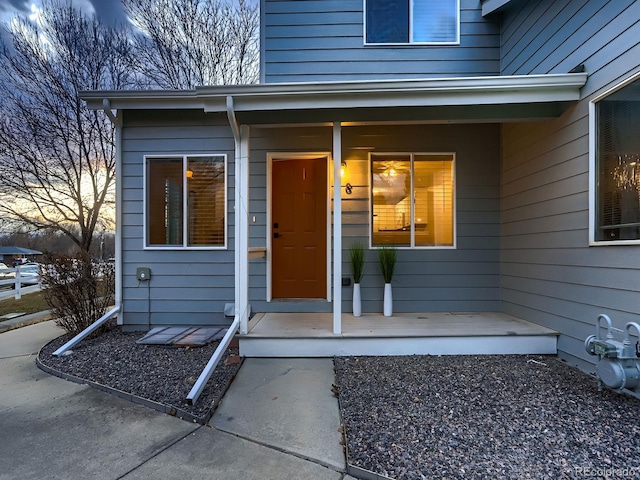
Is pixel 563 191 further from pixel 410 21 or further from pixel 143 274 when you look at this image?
pixel 143 274

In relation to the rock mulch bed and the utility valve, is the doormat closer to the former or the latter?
the rock mulch bed

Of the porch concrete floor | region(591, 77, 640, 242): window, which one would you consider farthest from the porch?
region(591, 77, 640, 242): window

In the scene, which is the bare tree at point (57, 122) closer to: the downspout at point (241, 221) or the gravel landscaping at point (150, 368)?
the gravel landscaping at point (150, 368)

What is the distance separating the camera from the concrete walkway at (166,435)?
1769 millimetres

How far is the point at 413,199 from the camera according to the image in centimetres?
452

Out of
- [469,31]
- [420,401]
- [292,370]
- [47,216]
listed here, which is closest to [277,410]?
[292,370]

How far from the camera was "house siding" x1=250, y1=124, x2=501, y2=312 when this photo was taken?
443 centimetres

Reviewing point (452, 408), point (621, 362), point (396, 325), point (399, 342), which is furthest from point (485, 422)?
point (396, 325)

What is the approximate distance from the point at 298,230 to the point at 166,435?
118 inches

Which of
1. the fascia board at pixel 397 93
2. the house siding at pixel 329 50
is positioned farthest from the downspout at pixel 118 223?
the house siding at pixel 329 50

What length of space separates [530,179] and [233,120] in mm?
3295

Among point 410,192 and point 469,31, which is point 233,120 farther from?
point 469,31

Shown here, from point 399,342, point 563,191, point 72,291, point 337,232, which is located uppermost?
point 563,191

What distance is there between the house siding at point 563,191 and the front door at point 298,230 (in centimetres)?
242
